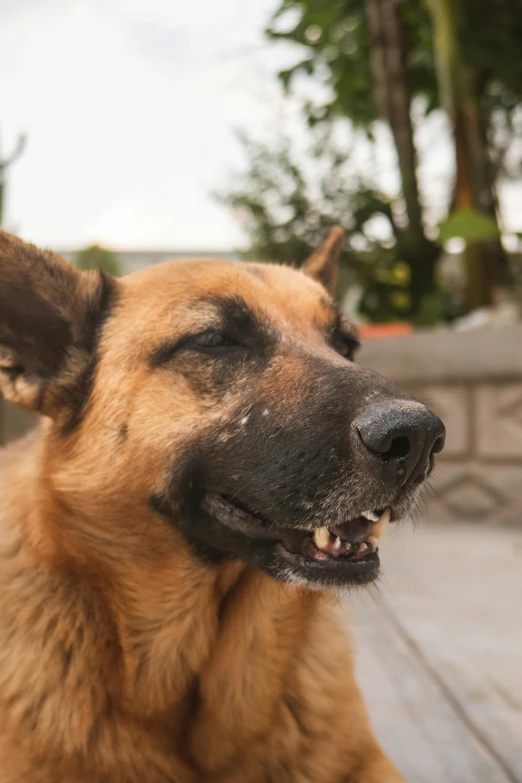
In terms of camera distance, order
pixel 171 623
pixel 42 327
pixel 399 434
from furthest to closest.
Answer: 1. pixel 42 327
2. pixel 171 623
3. pixel 399 434

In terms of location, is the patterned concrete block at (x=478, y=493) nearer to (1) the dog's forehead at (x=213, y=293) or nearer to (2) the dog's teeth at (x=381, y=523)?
(1) the dog's forehead at (x=213, y=293)

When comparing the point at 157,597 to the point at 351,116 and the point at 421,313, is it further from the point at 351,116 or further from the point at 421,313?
the point at 351,116

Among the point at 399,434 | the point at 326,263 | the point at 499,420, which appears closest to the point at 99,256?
the point at 499,420

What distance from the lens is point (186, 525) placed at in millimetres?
1660

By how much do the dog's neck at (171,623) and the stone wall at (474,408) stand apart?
300 centimetres

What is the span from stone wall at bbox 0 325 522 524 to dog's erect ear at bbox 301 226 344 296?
2.52m

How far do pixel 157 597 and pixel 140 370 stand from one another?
573 millimetres

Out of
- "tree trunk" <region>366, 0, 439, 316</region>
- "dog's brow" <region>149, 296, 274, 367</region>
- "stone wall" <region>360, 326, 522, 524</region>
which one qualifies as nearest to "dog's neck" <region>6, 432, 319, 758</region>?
"dog's brow" <region>149, 296, 274, 367</region>

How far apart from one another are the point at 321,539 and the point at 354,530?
11cm

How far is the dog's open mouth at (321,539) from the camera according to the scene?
1556mm

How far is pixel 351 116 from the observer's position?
6922 mm

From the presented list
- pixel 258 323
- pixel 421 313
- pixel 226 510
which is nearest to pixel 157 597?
pixel 226 510

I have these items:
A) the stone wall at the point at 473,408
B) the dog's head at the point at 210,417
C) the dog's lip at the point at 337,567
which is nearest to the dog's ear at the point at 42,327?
the dog's head at the point at 210,417

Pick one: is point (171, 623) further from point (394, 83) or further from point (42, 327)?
point (394, 83)
